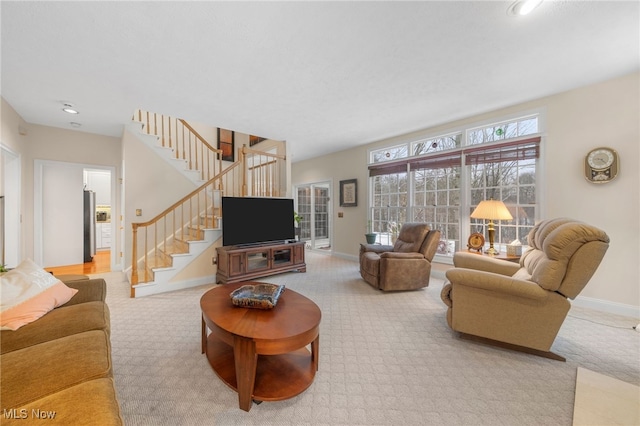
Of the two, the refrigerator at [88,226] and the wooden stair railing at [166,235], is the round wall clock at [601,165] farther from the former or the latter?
the refrigerator at [88,226]

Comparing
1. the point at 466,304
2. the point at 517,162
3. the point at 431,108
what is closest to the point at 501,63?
the point at 431,108

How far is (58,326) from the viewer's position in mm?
1472

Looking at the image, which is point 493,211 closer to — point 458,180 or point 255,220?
point 458,180

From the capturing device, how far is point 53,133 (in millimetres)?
4414

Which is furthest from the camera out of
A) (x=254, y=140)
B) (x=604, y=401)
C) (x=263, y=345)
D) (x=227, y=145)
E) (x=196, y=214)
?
(x=254, y=140)

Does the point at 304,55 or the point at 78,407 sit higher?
the point at 304,55

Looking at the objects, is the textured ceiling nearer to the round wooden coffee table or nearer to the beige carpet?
the round wooden coffee table

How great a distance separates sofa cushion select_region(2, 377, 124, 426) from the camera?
0.82 metres

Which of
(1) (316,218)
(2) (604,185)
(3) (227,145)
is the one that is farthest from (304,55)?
(1) (316,218)

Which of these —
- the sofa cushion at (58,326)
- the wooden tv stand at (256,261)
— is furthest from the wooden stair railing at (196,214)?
the sofa cushion at (58,326)

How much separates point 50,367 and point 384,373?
1863 millimetres

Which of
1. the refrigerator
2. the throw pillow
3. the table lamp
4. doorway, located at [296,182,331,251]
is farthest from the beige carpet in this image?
the refrigerator

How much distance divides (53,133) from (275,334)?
570cm

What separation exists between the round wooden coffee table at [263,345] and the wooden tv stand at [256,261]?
1.81 m
